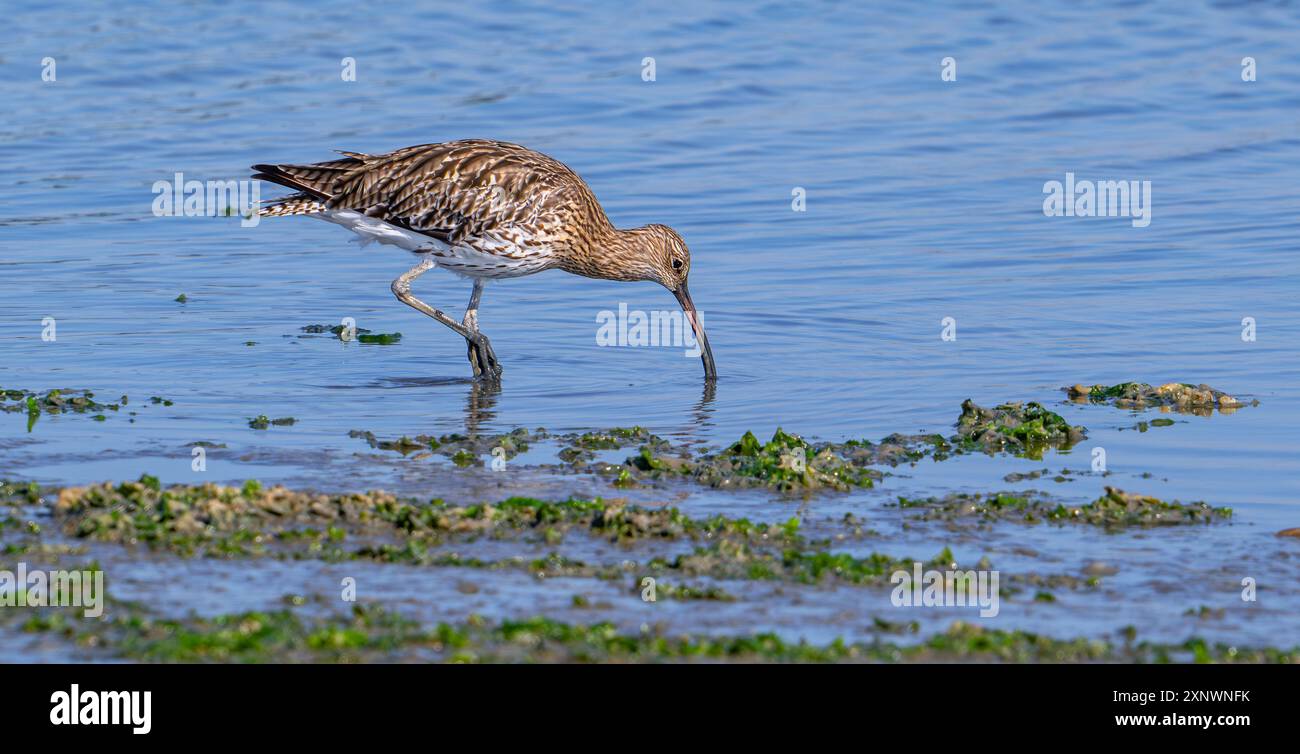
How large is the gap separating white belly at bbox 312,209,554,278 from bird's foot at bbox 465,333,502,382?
731 mm

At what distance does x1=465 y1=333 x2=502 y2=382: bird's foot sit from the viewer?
42.8 ft

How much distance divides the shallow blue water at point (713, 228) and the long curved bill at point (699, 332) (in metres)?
0.18

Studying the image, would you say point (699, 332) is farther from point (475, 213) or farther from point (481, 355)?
point (475, 213)

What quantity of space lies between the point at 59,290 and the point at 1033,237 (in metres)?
9.51

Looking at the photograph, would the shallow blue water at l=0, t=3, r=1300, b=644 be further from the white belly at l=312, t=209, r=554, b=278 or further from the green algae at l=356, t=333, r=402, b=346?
the white belly at l=312, t=209, r=554, b=278

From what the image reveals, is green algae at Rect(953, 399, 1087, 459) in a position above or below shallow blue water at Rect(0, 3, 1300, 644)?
below

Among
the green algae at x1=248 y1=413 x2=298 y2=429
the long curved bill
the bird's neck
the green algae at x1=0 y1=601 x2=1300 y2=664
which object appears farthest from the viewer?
the bird's neck

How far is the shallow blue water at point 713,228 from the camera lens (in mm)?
11703

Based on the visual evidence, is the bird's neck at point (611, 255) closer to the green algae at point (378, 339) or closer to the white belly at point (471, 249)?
the white belly at point (471, 249)

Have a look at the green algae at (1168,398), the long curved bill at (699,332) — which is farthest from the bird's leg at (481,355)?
the green algae at (1168,398)

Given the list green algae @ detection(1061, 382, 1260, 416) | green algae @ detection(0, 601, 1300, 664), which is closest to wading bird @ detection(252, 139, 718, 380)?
green algae @ detection(1061, 382, 1260, 416)

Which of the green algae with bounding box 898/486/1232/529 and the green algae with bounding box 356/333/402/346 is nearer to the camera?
the green algae with bounding box 898/486/1232/529

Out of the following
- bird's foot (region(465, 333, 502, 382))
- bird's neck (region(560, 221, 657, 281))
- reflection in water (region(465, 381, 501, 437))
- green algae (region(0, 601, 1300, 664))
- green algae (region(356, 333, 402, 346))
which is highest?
bird's neck (region(560, 221, 657, 281))

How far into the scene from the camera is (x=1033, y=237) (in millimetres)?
18203
